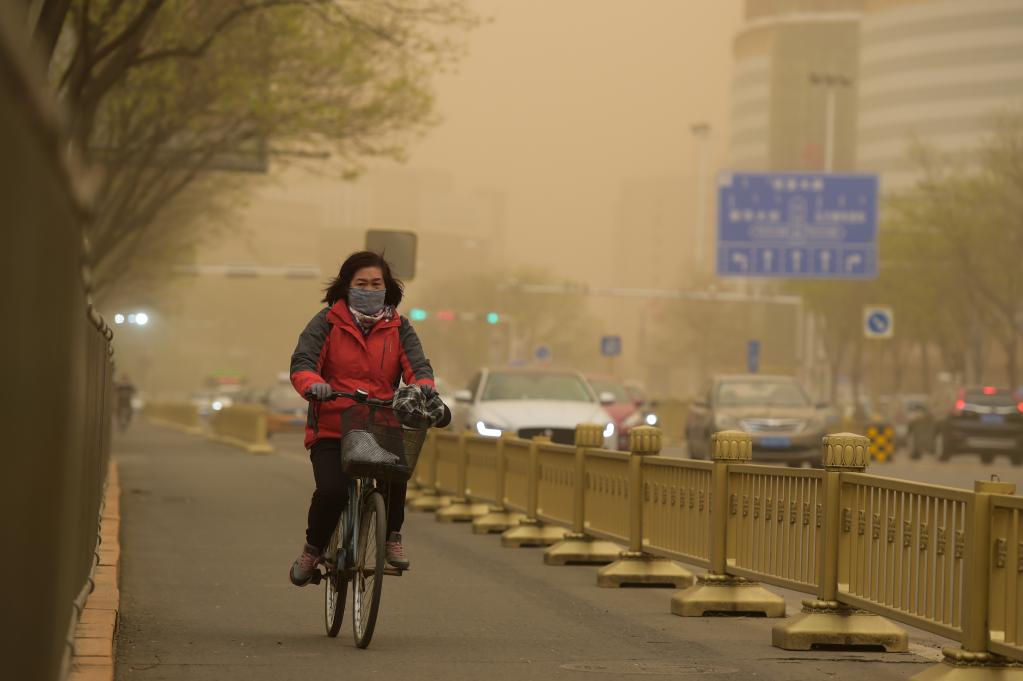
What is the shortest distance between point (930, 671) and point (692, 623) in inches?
116

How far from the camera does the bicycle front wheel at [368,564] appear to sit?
8648mm

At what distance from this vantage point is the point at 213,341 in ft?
613

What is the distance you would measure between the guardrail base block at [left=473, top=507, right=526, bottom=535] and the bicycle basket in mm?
9043

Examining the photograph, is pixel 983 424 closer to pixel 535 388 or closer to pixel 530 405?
pixel 535 388

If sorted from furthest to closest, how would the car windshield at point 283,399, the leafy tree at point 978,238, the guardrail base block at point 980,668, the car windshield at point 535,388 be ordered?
the leafy tree at point 978,238 < the car windshield at point 283,399 < the car windshield at point 535,388 < the guardrail base block at point 980,668

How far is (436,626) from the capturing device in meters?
10.2

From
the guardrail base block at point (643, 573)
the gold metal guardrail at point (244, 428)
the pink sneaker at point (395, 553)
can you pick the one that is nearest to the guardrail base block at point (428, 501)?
the guardrail base block at point (643, 573)

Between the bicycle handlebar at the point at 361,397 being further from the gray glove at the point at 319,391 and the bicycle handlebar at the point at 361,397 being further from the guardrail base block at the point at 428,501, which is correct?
the guardrail base block at the point at 428,501

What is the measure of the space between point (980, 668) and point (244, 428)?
120 feet

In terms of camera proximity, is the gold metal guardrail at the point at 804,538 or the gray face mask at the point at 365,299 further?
the gray face mask at the point at 365,299

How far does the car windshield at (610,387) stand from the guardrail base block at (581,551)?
2127cm

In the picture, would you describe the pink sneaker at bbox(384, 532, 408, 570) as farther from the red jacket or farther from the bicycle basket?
the red jacket

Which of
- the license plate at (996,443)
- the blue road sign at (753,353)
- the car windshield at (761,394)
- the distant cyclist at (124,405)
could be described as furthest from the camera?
the blue road sign at (753,353)

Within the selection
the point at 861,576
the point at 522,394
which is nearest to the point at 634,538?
the point at 861,576
